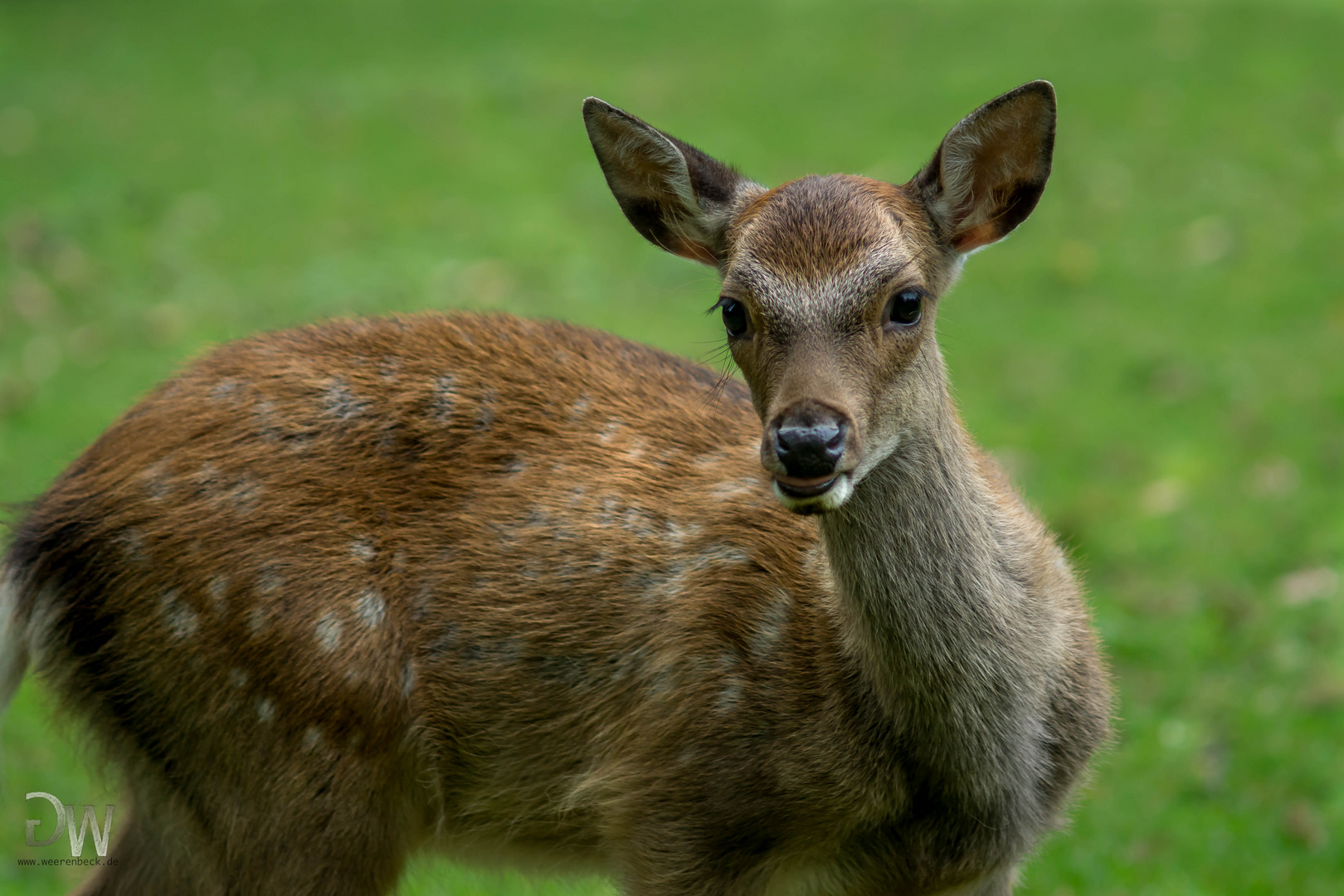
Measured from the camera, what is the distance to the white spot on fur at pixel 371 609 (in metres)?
3.83

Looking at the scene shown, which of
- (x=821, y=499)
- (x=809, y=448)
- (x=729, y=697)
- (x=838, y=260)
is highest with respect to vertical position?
(x=838, y=260)

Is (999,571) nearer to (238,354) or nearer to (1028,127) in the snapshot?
(1028,127)

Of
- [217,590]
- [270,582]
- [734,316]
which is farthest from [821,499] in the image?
[217,590]

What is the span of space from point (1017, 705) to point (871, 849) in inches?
19.8

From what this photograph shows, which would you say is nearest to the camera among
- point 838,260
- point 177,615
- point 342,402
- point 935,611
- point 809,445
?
point 809,445

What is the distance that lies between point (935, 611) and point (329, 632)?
150 centimetres

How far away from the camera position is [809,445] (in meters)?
3.07

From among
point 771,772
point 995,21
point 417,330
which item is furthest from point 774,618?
point 995,21

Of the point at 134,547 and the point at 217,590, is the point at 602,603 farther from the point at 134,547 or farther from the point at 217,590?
the point at 134,547

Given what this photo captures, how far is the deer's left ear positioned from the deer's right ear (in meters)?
0.50

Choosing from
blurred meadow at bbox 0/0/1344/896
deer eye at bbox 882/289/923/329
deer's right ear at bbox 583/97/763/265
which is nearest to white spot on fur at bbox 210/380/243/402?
blurred meadow at bbox 0/0/1344/896

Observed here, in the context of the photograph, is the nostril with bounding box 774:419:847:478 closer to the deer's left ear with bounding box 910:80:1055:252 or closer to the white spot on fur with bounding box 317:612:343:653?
the deer's left ear with bounding box 910:80:1055:252

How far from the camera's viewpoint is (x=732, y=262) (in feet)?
11.6

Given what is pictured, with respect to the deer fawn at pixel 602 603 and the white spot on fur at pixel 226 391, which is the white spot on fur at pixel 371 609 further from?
the white spot on fur at pixel 226 391
